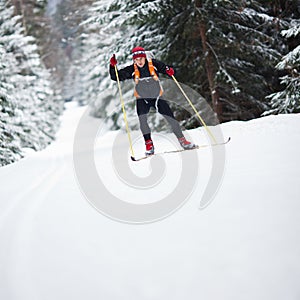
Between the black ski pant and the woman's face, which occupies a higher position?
the woman's face

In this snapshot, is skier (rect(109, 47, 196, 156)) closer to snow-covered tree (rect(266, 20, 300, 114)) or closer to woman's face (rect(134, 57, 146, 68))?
woman's face (rect(134, 57, 146, 68))

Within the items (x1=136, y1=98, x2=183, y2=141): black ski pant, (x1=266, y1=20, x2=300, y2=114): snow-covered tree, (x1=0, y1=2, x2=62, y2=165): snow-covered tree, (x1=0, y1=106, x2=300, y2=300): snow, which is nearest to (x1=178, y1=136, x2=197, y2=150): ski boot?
(x1=136, y1=98, x2=183, y2=141): black ski pant

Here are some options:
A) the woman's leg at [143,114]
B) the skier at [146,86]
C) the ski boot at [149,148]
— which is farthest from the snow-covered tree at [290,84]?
the ski boot at [149,148]

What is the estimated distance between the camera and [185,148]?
546cm

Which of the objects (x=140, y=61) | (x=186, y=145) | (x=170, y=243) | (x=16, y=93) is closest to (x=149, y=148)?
(x=186, y=145)

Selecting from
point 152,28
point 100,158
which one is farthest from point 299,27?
point 100,158

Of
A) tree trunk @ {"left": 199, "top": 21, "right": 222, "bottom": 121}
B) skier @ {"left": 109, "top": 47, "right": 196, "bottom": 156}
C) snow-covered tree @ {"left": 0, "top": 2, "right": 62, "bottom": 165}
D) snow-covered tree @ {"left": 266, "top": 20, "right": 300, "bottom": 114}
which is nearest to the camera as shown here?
skier @ {"left": 109, "top": 47, "right": 196, "bottom": 156}

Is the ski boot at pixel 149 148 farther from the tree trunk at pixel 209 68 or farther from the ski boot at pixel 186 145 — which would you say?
the tree trunk at pixel 209 68

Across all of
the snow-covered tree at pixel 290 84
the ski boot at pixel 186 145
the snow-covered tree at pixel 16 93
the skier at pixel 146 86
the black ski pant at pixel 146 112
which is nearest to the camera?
the ski boot at pixel 186 145

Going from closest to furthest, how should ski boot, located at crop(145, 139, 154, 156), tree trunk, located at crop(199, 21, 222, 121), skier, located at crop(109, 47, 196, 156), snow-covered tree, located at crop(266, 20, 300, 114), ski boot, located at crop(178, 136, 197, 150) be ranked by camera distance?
ski boot, located at crop(178, 136, 197, 150)
ski boot, located at crop(145, 139, 154, 156)
skier, located at crop(109, 47, 196, 156)
snow-covered tree, located at crop(266, 20, 300, 114)
tree trunk, located at crop(199, 21, 222, 121)

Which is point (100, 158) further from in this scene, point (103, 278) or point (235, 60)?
point (235, 60)

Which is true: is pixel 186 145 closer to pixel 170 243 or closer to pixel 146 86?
pixel 146 86

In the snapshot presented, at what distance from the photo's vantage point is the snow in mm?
2041

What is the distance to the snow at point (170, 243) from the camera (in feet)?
6.70
